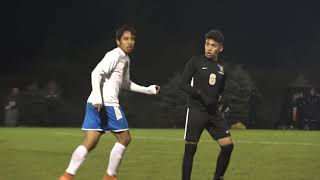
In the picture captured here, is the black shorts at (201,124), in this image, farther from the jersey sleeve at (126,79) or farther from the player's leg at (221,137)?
the jersey sleeve at (126,79)

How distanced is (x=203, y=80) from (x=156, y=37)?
3123 cm

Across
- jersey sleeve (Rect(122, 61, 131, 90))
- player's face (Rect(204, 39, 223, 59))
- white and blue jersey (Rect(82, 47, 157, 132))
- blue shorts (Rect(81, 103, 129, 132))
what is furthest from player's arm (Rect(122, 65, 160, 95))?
player's face (Rect(204, 39, 223, 59))

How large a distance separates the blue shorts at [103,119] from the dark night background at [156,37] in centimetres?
2973

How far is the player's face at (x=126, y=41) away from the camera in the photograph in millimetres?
6430

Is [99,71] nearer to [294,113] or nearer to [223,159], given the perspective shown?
[223,159]

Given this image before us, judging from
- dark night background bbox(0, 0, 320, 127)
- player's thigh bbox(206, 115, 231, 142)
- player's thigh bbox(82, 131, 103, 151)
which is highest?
dark night background bbox(0, 0, 320, 127)

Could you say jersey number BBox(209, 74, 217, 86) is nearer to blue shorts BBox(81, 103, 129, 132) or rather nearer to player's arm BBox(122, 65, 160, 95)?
player's arm BBox(122, 65, 160, 95)

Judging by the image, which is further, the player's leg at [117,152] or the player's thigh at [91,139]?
the player's leg at [117,152]

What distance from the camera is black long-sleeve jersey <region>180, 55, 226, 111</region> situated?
21.3ft

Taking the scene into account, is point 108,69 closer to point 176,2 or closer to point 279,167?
point 279,167

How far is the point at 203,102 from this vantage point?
6.40 m

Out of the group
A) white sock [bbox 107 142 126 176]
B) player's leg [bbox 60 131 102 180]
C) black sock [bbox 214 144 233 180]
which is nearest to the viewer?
player's leg [bbox 60 131 102 180]

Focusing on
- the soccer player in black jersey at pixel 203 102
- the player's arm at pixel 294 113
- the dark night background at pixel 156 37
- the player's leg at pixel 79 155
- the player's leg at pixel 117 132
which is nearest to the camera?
the player's leg at pixel 79 155

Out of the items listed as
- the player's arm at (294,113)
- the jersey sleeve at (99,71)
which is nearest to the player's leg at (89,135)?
the jersey sleeve at (99,71)
